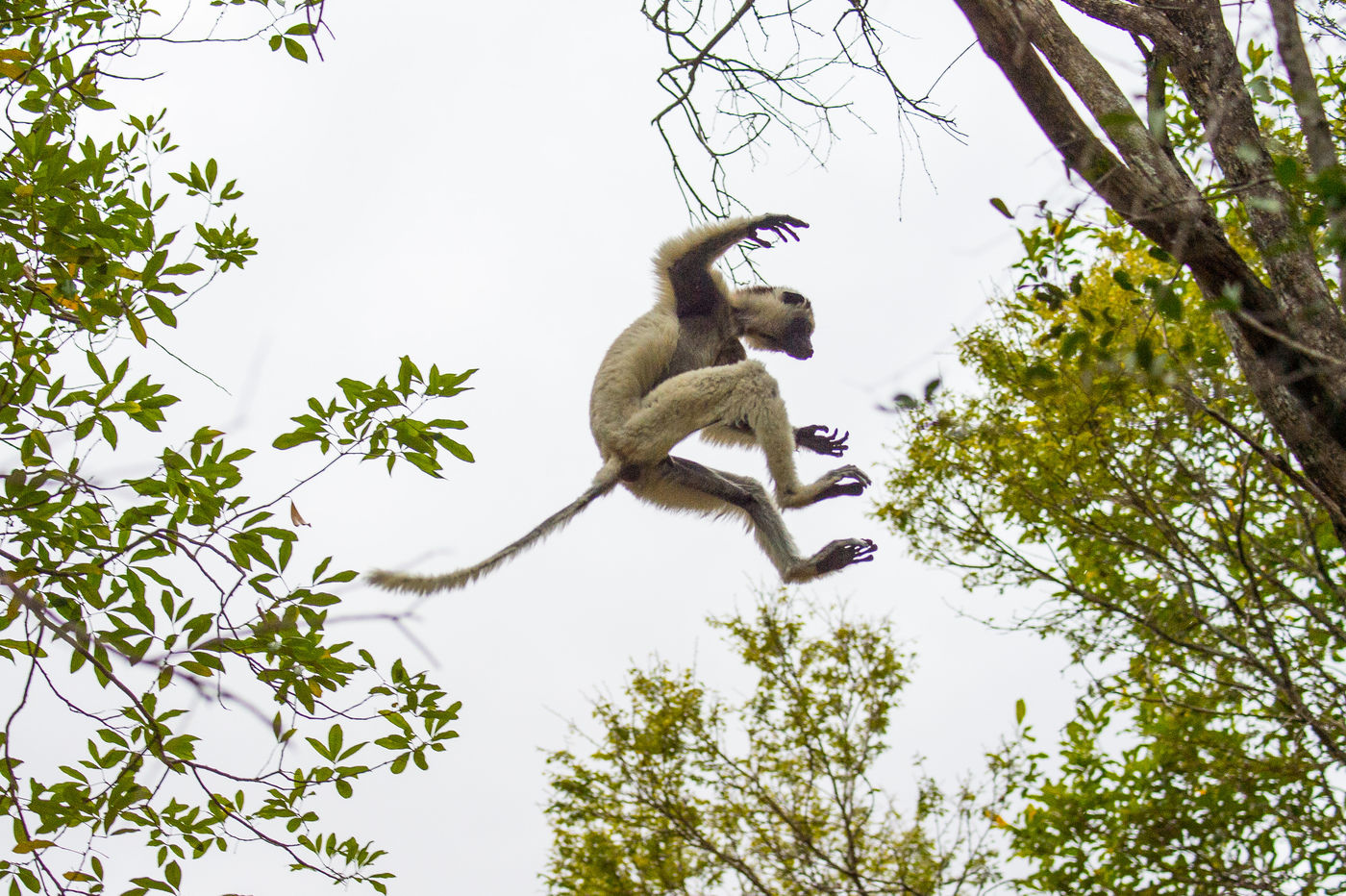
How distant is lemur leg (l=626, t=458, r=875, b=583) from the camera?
6.52 m

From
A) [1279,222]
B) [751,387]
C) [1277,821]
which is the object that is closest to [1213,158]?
[1279,222]

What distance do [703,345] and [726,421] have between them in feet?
3.12

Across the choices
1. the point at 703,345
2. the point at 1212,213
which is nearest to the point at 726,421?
the point at 703,345

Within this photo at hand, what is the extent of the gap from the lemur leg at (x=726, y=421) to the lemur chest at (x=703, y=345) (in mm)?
626

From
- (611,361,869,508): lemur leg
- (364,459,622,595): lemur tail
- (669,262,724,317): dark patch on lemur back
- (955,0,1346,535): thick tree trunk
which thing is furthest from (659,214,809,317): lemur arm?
(955,0,1346,535): thick tree trunk

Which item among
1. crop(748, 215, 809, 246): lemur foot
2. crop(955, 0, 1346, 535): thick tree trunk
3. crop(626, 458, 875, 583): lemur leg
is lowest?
crop(955, 0, 1346, 535): thick tree trunk

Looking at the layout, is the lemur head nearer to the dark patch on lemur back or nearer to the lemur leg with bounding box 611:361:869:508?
the dark patch on lemur back

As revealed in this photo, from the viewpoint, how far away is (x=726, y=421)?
6.31 m

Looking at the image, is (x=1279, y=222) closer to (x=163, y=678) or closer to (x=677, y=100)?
(x=677, y=100)

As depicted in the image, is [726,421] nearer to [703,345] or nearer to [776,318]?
[703,345]

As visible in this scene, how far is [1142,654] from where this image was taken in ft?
25.3

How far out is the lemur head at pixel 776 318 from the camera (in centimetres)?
738

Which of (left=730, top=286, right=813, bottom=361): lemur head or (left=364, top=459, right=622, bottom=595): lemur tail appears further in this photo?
(left=730, top=286, right=813, bottom=361): lemur head

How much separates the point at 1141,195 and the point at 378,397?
A: 9.08ft
